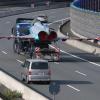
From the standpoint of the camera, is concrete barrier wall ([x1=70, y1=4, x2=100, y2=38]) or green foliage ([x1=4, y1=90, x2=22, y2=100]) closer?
green foliage ([x1=4, y1=90, x2=22, y2=100])

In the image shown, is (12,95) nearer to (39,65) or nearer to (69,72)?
(39,65)

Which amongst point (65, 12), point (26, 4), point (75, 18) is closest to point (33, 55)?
point (75, 18)

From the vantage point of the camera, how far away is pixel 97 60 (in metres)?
52.2

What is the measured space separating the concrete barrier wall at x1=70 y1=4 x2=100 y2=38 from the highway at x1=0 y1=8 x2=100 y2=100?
2918mm

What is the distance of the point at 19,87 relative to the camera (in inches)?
1352

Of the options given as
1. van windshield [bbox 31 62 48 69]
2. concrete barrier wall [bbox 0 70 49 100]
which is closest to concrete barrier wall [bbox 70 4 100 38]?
van windshield [bbox 31 62 48 69]

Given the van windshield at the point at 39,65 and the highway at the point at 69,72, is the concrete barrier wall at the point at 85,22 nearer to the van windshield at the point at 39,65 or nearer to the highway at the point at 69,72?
the highway at the point at 69,72

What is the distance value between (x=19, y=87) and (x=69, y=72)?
11361 mm

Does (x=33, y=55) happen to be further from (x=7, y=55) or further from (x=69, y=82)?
(x=69, y=82)

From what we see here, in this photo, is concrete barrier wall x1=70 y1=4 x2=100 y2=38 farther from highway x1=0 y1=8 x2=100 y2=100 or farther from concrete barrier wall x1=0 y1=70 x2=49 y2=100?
concrete barrier wall x1=0 y1=70 x2=49 y2=100

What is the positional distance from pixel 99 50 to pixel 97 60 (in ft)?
9.27

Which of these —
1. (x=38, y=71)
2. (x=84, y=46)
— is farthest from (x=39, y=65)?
(x=84, y=46)

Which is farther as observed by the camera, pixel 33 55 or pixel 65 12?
pixel 65 12

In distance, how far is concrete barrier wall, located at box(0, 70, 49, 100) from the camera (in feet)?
100
